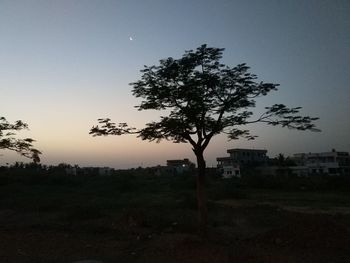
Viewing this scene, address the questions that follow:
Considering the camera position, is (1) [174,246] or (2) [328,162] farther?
(2) [328,162]

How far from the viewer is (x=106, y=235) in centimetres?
1180

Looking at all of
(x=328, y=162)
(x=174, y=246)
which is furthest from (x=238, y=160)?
(x=174, y=246)

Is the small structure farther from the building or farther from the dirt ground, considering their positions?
the dirt ground

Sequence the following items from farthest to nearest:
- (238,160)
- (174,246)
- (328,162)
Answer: (238,160), (328,162), (174,246)

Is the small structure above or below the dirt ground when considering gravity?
above

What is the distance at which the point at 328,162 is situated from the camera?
2665 inches

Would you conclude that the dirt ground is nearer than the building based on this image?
Yes

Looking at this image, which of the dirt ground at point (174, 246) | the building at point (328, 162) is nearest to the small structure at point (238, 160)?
the building at point (328, 162)

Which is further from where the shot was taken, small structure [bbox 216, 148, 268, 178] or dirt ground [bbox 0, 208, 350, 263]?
small structure [bbox 216, 148, 268, 178]

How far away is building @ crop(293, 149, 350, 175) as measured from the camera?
65625 mm

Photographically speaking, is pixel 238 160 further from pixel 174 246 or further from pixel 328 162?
pixel 174 246

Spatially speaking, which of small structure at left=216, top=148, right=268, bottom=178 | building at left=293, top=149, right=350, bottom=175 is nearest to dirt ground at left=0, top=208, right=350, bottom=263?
small structure at left=216, top=148, right=268, bottom=178

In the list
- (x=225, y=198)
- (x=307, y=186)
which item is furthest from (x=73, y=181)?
(x=307, y=186)

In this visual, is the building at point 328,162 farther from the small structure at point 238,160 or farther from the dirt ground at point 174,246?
the dirt ground at point 174,246
